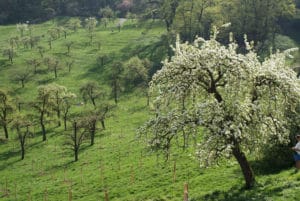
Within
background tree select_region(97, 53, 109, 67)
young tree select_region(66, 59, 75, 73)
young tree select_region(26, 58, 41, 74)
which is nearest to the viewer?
young tree select_region(26, 58, 41, 74)

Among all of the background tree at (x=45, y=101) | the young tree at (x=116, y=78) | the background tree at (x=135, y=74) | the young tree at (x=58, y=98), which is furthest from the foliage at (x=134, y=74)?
the background tree at (x=45, y=101)

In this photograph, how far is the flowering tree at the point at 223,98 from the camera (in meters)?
27.0

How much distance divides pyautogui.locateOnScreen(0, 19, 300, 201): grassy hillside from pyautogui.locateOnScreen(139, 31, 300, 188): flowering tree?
130 inches

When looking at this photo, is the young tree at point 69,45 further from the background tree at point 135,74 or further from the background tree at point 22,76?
the background tree at point 135,74

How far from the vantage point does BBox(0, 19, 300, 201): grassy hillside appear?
1292 inches

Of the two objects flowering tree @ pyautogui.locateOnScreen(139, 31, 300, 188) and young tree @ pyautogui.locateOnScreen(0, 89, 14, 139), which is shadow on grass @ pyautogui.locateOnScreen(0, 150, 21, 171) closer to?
young tree @ pyautogui.locateOnScreen(0, 89, 14, 139)

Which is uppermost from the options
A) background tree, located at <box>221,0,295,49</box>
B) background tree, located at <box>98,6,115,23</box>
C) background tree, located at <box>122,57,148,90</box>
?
background tree, located at <box>98,6,115,23</box>

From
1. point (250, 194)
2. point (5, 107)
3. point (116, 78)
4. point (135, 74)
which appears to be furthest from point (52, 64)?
point (250, 194)

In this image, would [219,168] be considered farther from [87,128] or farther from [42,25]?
[42,25]

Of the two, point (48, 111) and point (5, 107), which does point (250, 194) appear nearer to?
point (48, 111)

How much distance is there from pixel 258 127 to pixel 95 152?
1713 inches

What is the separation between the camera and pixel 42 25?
186m

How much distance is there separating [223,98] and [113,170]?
29.4 metres

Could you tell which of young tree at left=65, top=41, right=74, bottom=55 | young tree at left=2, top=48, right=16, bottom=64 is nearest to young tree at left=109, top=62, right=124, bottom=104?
young tree at left=65, top=41, right=74, bottom=55
